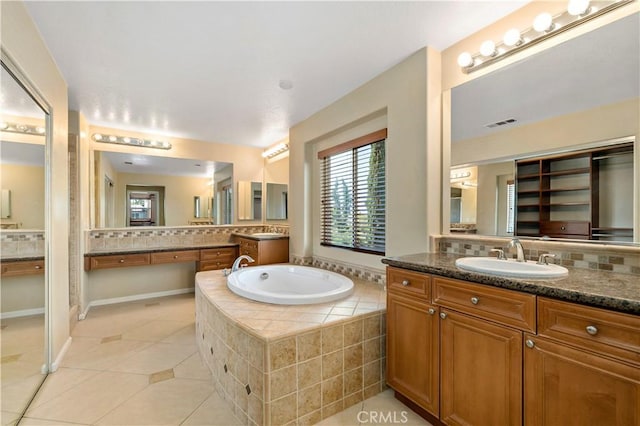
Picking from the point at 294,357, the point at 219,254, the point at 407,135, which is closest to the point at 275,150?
the point at 219,254

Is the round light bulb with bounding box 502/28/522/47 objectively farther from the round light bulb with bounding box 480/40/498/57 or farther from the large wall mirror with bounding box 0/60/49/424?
the large wall mirror with bounding box 0/60/49/424

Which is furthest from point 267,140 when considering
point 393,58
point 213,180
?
point 393,58

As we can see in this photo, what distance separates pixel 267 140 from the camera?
177 inches

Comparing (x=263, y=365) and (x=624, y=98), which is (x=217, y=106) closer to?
(x=263, y=365)

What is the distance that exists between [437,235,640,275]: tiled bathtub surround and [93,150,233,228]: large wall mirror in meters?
3.78

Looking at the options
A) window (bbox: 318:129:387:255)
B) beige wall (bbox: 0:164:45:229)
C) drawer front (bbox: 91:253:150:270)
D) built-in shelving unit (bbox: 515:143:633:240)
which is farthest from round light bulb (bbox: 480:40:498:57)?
drawer front (bbox: 91:253:150:270)

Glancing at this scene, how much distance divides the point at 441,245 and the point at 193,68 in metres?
2.41

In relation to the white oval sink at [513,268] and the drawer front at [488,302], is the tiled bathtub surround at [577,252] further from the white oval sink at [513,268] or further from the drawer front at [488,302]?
the drawer front at [488,302]

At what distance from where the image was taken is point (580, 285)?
1.12m

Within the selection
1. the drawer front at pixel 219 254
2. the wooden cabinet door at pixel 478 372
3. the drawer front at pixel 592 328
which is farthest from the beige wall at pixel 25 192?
the drawer front at pixel 592 328

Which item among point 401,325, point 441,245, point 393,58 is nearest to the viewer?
point 401,325

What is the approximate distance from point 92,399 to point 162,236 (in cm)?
265

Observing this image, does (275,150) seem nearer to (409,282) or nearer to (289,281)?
(289,281)

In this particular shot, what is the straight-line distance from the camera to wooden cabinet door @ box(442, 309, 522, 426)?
4.06ft
